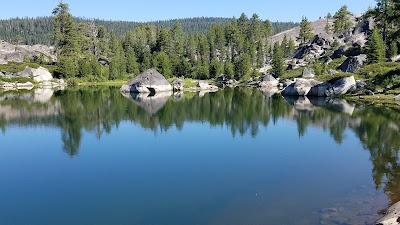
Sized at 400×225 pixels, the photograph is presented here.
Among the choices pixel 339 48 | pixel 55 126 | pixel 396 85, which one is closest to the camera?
pixel 55 126

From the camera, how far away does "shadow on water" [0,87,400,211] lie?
1375 inches

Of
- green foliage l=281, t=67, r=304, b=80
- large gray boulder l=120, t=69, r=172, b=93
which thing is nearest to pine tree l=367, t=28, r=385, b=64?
green foliage l=281, t=67, r=304, b=80

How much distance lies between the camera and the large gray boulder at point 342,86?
73.6m

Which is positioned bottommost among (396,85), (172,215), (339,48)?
(172,215)

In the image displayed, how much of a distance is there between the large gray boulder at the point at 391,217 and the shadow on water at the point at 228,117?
19.0ft

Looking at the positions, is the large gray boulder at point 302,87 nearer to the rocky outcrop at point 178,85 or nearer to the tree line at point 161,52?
the rocky outcrop at point 178,85

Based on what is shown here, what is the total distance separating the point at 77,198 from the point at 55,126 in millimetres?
26515

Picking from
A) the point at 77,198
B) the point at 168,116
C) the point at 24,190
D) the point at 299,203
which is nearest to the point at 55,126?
the point at 168,116

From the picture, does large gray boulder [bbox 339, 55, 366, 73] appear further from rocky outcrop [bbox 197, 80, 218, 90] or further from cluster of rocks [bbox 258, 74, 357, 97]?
rocky outcrop [bbox 197, 80, 218, 90]

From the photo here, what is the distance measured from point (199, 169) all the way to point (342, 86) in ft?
183

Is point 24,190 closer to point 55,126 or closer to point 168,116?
point 55,126

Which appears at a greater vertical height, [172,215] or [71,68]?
[71,68]

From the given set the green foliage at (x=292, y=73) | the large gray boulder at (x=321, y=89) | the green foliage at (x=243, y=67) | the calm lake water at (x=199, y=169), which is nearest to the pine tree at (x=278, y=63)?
the green foliage at (x=292, y=73)

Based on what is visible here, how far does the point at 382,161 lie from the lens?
28219 millimetres
